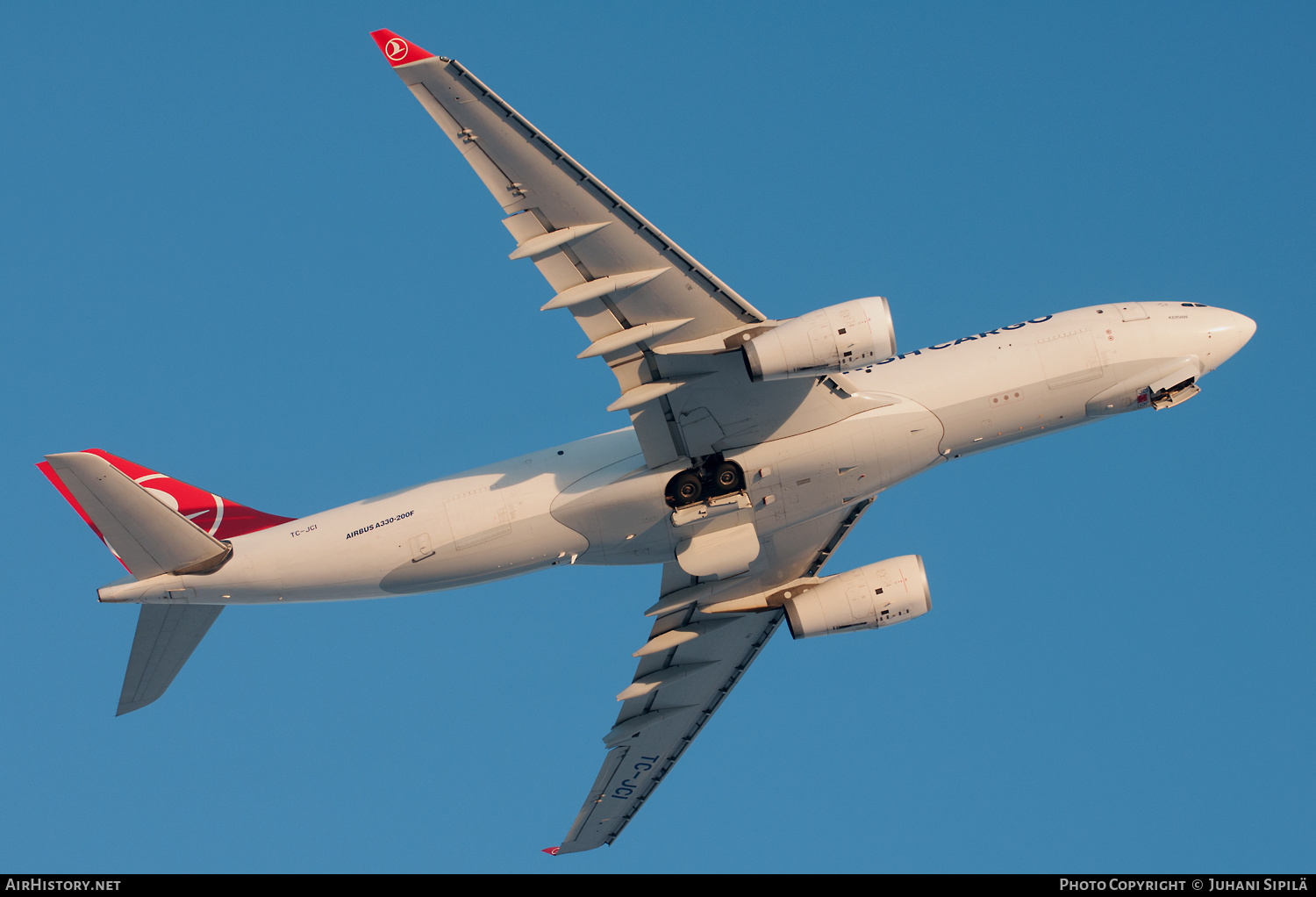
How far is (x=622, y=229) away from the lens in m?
25.9

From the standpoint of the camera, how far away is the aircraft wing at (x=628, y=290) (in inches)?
960

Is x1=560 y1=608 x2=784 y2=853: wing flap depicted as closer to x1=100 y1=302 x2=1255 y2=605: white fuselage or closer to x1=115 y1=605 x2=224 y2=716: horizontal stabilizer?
x1=100 y1=302 x2=1255 y2=605: white fuselage

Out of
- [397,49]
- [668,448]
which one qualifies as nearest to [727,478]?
[668,448]

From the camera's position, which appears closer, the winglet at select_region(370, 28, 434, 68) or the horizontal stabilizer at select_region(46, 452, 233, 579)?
the winglet at select_region(370, 28, 434, 68)

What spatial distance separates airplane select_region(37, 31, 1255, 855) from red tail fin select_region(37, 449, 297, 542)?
54mm

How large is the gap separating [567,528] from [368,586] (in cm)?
537

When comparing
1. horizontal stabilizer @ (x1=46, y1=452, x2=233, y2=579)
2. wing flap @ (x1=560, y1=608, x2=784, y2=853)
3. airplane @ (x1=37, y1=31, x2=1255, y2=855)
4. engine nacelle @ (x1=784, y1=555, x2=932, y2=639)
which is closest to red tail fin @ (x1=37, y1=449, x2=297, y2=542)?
airplane @ (x1=37, y1=31, x2=1255, y2=855)

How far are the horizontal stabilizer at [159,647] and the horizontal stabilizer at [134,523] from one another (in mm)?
2360

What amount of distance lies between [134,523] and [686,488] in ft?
44.0

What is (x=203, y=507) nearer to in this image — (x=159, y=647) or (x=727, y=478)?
(x=159, y=647)

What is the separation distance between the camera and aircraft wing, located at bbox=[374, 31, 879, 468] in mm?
24391

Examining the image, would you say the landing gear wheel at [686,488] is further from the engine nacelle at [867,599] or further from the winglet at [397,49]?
the winglet at [397,49]

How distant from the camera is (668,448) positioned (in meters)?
28.6
